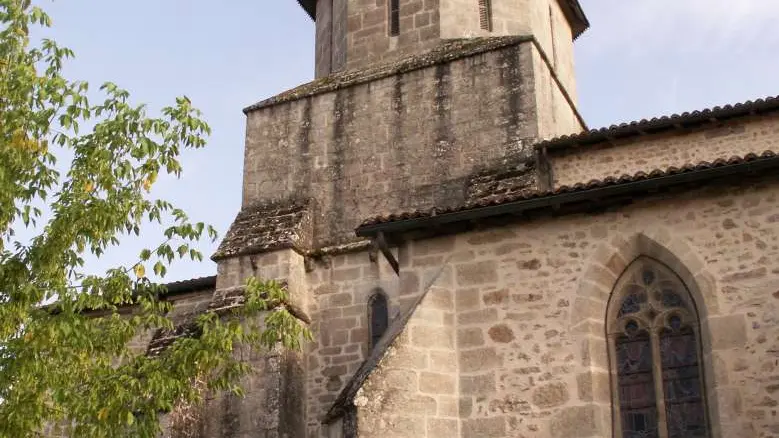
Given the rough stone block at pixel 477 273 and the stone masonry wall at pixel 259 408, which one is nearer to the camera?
the rough stone block at pixel 477 273

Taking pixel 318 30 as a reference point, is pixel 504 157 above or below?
below

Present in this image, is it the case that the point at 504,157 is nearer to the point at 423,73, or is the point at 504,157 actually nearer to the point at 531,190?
the point at 531,190

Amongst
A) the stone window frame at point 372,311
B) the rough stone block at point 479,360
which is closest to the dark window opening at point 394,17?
the stone window frame at point 372,311

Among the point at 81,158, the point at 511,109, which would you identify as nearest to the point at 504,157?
the point at 511,109

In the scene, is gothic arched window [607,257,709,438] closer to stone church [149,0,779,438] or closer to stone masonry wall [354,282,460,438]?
stone church [149,0,779,438]

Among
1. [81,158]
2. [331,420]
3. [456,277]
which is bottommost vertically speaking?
[331,420]

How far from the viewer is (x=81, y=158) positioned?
8.55 meters

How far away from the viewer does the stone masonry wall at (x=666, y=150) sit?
11.8 m

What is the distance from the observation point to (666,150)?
39.9ft

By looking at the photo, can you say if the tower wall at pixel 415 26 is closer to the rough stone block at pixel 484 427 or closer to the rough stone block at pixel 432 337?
the rough stone block at pixel 432 337

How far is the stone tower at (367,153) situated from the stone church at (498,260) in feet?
0.10

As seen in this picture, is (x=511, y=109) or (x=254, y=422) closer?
(x=254, y=422)

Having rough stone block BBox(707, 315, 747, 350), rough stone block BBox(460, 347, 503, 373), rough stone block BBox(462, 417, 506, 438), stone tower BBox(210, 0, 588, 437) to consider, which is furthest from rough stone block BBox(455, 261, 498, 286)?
stone tower BBox(210, 0, 588, 437)

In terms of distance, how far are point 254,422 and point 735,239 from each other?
579 centimetres
